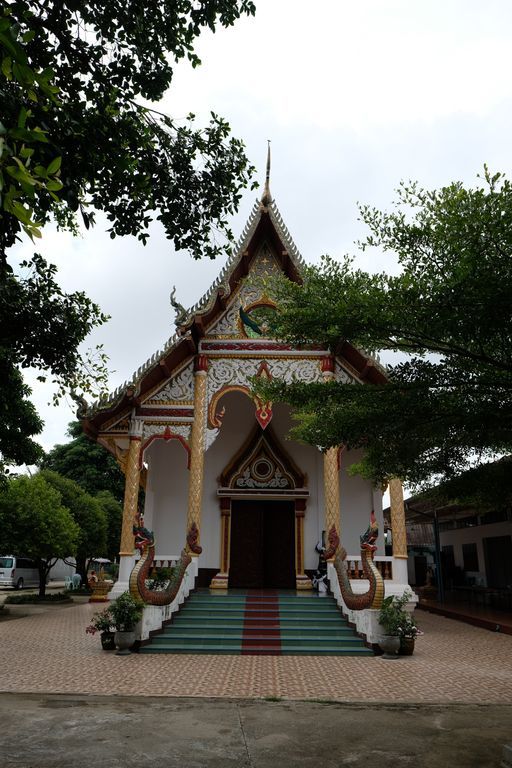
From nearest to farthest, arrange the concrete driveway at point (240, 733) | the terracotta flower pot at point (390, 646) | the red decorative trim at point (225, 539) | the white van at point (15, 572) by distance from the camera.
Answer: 1. the concrete driveway at point (240, 733)
2. the terracotta flower pot at point (390, 646)
3. the red decorative trim at point (225, 539)
4. the white van at point (15, 572)

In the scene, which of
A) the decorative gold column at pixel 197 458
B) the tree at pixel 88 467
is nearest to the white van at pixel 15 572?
the tree at pixel 88 467

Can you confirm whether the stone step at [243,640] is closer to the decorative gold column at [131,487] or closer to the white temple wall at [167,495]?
the decorative gold column at [131,487]

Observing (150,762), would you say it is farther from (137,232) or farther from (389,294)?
(137,232)

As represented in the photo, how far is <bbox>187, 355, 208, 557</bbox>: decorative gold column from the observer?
997 centimetres

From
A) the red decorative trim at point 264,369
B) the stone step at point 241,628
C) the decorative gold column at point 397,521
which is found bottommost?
the stone step at point 241,628

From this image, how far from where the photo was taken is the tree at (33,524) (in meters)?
15.3

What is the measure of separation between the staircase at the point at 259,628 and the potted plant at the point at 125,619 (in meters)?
0.26

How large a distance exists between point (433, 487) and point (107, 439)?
7.55 meters

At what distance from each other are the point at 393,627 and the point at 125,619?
3736 millimetres

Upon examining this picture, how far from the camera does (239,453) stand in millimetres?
12625

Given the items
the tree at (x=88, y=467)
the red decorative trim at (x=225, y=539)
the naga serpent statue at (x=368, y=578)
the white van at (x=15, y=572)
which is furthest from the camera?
the tree at (x=88, y=467)

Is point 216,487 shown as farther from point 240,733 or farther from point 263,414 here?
point 240,733

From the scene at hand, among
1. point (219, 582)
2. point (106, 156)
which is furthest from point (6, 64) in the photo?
point (219, 582)

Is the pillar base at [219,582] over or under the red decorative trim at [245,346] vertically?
under
